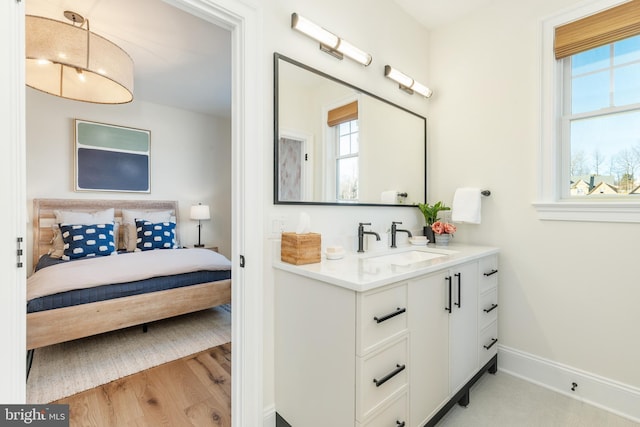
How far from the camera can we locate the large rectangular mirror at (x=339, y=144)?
168 cm

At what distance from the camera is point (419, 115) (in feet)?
8.61

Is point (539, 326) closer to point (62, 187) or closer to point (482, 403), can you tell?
point (482, 403)

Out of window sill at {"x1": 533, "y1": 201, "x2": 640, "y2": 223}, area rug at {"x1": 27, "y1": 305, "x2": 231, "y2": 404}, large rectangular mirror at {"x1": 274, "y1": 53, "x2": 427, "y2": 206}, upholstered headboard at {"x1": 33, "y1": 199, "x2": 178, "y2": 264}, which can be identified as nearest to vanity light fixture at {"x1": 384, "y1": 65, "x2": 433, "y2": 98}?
large rectangular mirror at {"x1": 274, "y1": 53, "x2": 427, "y2": 206}

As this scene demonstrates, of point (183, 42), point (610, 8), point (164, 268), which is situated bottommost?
point (164, 268)

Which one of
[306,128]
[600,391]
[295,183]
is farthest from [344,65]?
[600,391]

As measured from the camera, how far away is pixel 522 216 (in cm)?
221

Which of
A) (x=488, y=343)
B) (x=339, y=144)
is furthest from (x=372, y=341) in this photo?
(x=488, y=343)

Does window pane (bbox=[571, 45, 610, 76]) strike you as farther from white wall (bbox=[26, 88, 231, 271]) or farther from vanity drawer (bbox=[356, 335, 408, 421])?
white wall (bbox=[26, 88, 231, 271])

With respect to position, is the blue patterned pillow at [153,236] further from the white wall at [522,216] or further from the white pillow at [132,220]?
the white wall at [522,216]

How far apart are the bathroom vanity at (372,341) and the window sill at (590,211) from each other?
2.34ft

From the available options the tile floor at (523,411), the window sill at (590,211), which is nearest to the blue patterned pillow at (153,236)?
the tile floor at (523,411)

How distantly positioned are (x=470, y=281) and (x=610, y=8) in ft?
6.33

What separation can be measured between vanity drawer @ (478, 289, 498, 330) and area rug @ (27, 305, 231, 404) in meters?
2.17

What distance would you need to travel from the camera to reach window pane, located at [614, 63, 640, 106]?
1.84 m
